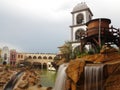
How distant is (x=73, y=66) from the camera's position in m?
17.8

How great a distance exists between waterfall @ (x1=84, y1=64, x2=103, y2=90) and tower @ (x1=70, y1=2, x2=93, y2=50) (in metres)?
24.5

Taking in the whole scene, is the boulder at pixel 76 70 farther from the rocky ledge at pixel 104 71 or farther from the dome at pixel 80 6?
the dome at pixel 80 6

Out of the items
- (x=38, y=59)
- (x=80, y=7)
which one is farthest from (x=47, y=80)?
(x=38, y=59)

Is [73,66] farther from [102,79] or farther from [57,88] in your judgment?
[57,88]

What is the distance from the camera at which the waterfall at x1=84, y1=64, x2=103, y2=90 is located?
16.7 metres

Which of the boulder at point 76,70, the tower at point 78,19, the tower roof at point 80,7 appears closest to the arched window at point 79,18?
the tower at point 78,19

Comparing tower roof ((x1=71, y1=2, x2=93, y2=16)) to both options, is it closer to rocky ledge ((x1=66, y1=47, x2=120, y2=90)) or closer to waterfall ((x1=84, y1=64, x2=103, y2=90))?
rocky ledge ((x1=66, y1=47, x2=120, y2=90))

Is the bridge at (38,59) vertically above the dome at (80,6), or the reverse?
the dome at (80,6)

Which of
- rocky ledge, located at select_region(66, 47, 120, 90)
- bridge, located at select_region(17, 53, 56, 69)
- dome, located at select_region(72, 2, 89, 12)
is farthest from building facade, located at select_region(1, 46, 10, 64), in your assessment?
rocky ledge, located at select_region(66, 47, 120, 90)

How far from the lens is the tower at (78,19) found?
42.1 m

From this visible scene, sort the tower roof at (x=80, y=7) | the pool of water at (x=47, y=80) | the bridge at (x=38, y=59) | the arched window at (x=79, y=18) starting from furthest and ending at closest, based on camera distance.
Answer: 1. the bridge at (x=38, y=59)
2. the arched window at (x=79, y=18)
3. the tower roof at (x=80, y=7)
4. the pool of water at (x=47, y=80)

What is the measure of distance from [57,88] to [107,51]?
20.5 feet

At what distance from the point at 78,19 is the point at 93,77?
27601 mm

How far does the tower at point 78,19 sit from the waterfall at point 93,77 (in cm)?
2450
